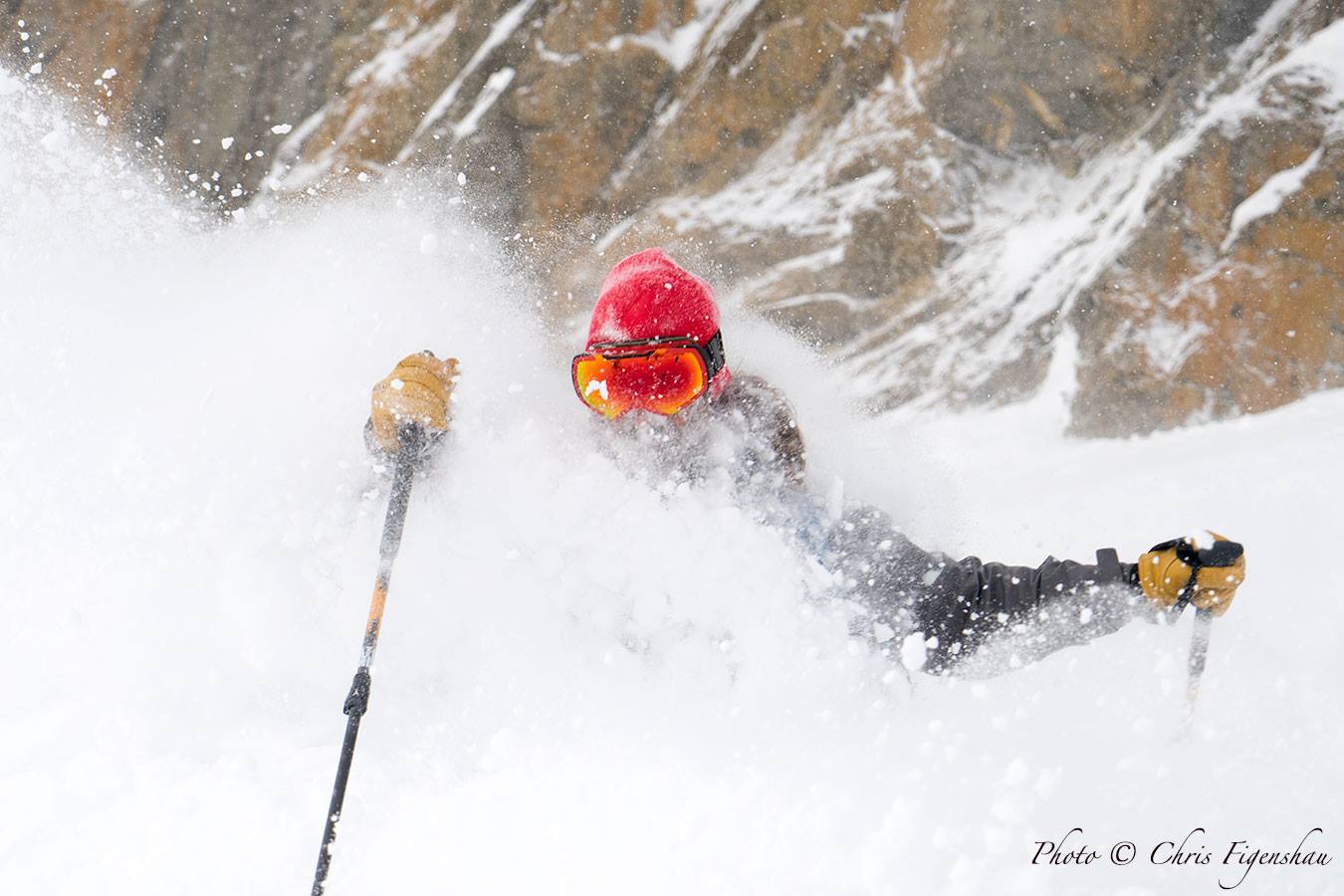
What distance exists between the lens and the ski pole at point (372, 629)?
6.27 ft

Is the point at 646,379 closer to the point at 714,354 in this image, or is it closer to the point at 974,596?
the point at 714,354

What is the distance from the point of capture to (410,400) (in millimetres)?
2574

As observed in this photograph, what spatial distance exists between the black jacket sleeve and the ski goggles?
2.12 feet

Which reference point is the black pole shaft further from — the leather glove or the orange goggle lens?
the orange goggle lens

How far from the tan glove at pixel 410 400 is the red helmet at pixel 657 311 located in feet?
1.65

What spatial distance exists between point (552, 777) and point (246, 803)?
3.07 ft

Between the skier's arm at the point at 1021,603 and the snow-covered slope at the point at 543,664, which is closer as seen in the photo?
the snow-covered slope at the point at 543,664

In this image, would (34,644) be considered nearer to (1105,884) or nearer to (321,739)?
(321,739)

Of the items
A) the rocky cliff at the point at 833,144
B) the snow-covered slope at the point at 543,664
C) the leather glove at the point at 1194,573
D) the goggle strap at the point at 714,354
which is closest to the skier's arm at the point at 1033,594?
the leather glove at the point at 1194,573

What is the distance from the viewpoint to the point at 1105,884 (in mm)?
1901

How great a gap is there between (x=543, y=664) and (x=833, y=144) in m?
3.44

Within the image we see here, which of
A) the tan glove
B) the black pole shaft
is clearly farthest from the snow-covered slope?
the tan glove

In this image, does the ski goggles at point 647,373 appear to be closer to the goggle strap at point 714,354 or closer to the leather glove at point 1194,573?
the goggle strap at point 714,354

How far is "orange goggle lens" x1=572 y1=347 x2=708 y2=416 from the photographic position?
8.03 feet
